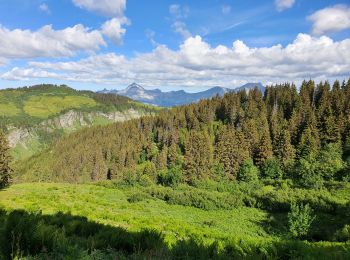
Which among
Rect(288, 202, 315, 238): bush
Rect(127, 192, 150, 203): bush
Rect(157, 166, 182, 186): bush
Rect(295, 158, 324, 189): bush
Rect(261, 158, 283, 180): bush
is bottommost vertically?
Rect(157, 166, 182, 186): bush

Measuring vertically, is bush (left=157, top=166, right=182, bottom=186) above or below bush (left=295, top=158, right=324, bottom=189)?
below

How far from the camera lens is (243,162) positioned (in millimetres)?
109375

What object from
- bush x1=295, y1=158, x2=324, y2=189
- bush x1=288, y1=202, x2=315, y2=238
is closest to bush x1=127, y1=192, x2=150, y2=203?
bush x1=295, y1=158, x2=324, y2=189

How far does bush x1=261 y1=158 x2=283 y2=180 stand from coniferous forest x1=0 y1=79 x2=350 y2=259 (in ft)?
1.15

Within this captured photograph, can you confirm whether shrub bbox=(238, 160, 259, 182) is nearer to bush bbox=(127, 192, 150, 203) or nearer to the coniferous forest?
the coniferous forest

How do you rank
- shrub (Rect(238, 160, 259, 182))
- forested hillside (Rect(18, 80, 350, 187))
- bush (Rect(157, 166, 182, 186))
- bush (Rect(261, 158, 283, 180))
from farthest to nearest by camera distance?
bush (Rect(157, 166, 182, 186)), shrub (Rect(238, 160, 259, 182)), forested hillside (Rect(18, 80, 350, 187)), bush (Rect(261, 158, 283, 180))

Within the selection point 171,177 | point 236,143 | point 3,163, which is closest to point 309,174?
point 236,143

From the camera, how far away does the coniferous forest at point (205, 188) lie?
788 cm

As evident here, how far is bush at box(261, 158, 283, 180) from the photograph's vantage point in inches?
3962

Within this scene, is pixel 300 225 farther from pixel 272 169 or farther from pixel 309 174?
pixel 272 169

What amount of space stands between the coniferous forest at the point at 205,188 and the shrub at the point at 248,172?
46cm

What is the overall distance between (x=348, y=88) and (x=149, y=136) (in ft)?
304

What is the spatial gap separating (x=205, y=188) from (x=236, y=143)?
25.5 metres

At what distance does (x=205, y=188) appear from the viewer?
325ft
